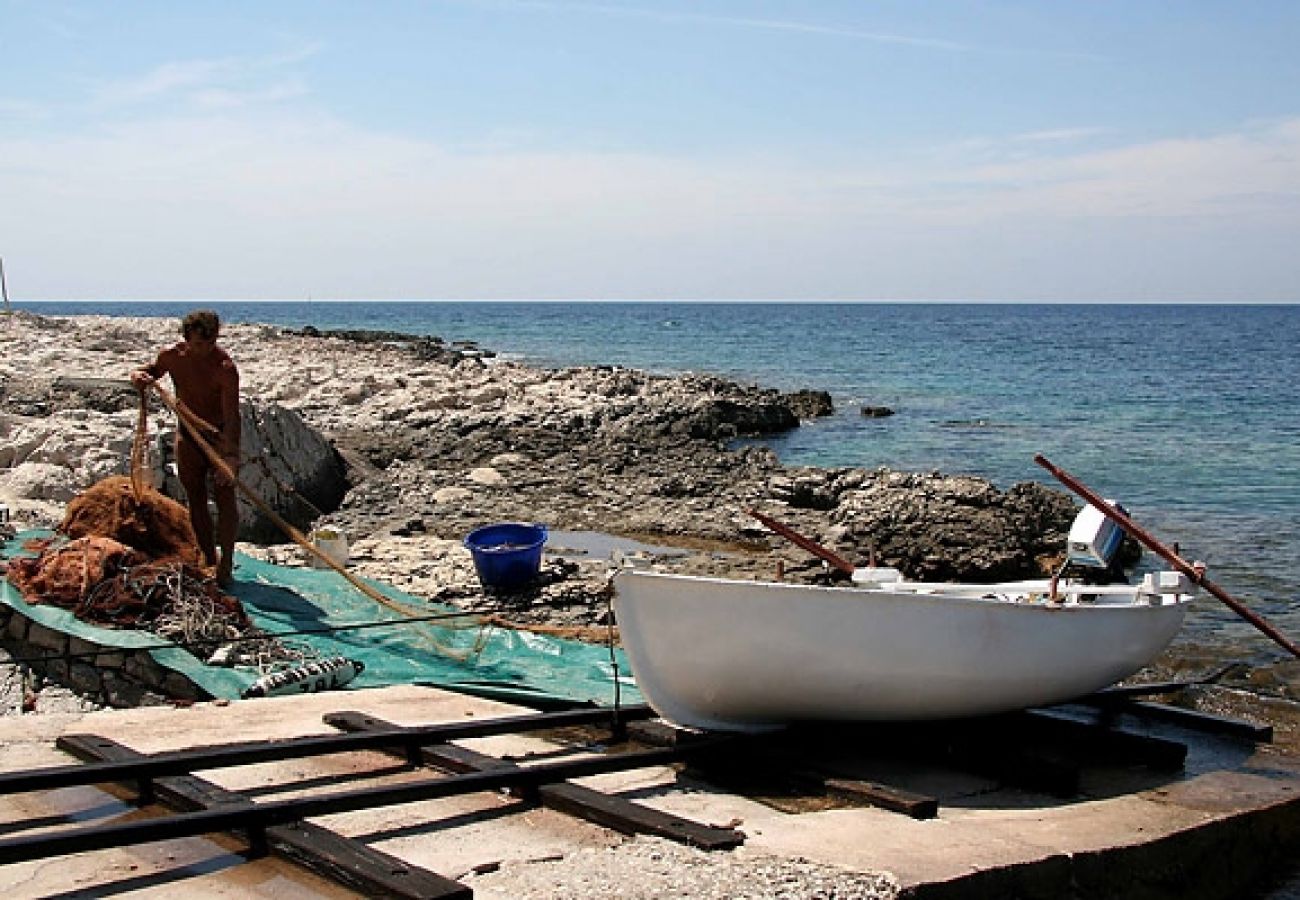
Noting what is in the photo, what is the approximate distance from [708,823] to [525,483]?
14.1m

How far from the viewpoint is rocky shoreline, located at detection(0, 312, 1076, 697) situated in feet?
42.5

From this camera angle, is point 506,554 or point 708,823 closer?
point 708,823

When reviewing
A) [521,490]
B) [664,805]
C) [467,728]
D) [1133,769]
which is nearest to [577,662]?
[467,728]

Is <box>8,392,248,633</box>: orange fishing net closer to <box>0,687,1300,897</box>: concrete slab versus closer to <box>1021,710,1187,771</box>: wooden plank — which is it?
<box>0,687,1300,897</box>: concrete slab

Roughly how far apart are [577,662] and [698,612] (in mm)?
2915

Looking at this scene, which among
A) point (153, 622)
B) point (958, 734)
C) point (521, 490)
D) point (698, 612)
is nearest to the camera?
point (698, 612)

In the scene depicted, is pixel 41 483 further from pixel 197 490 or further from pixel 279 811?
pixel 279 811

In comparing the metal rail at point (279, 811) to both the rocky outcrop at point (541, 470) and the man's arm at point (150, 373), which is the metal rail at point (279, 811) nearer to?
the man's arm at point (150, 373)

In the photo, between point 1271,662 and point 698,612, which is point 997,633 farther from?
point 1271,662

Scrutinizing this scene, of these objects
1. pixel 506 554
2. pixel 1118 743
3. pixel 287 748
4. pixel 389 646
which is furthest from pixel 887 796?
pixel 506 554

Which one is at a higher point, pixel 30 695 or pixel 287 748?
pixel 287 748

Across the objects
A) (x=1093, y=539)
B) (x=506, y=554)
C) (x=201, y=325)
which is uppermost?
(x=201, y=325)

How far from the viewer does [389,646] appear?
359 inches

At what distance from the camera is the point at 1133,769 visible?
282 inches
